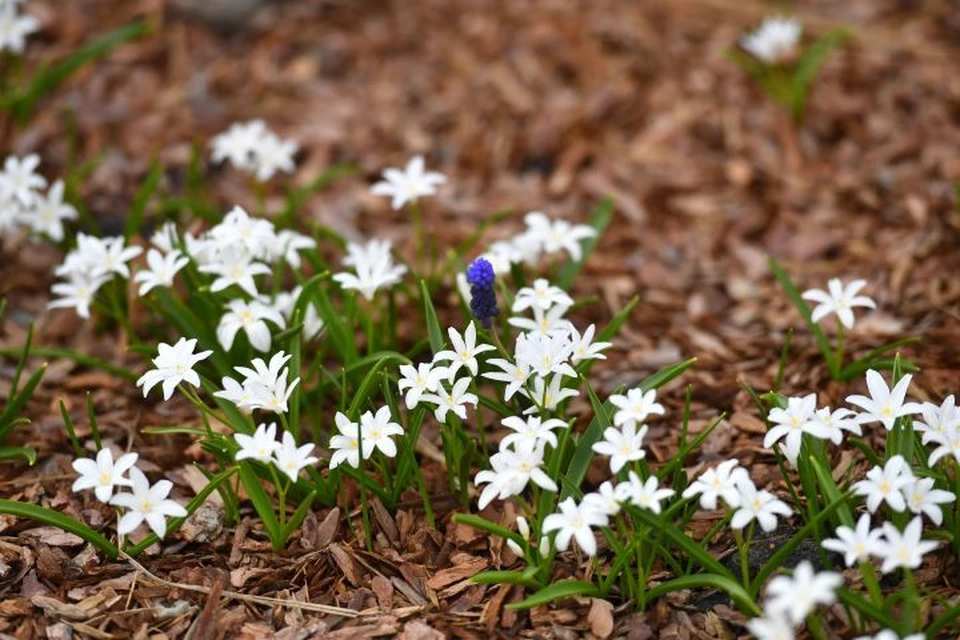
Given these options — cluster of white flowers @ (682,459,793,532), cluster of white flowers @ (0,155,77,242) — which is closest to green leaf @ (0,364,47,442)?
cluster of white flowers @ (0,155,77,242)

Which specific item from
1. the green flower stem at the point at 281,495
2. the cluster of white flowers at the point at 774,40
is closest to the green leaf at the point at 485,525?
the green flower stem at the point at 281,495

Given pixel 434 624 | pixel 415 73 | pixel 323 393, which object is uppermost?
pixel 415 73

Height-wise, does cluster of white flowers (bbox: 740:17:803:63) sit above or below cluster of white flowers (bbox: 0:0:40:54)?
below

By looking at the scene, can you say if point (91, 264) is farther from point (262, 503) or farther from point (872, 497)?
point (872, 497)

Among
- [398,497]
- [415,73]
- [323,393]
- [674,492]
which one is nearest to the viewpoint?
[674,492]

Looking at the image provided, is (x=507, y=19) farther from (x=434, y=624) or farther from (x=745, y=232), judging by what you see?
(x=434, y=624)

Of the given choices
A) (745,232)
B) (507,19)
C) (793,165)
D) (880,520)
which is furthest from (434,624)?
(507,19)

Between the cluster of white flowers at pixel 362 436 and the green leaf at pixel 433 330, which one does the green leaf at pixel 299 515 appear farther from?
the green leaf at pixel 433 330

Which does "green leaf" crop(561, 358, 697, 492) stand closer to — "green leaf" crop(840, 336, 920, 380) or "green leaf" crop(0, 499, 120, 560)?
"green leaf" crop(840, 336, 920, 380)
